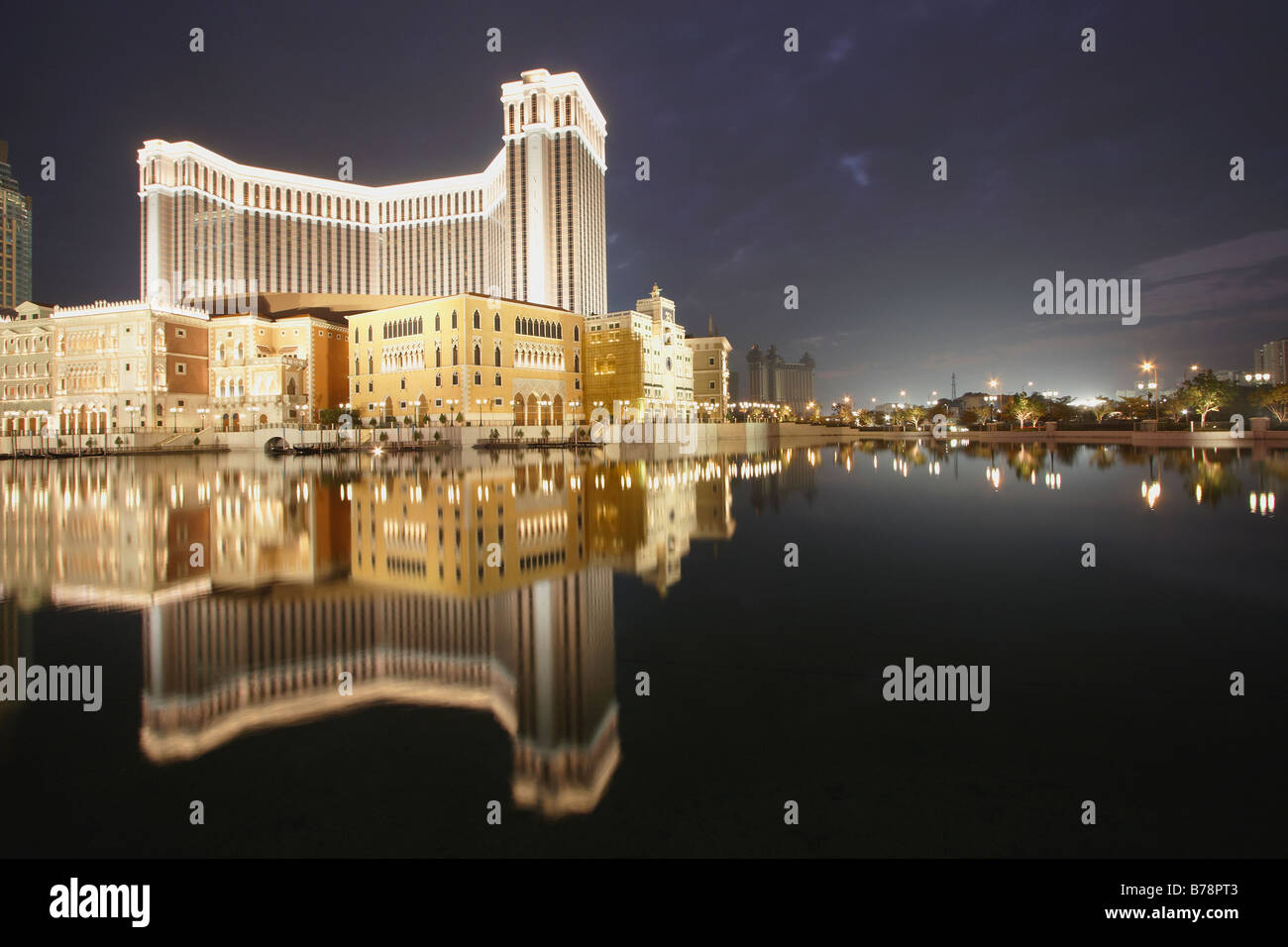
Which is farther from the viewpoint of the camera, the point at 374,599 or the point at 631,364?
the point at 631,364

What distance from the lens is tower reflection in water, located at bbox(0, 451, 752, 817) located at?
180 inches

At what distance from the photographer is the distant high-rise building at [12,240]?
118625mm

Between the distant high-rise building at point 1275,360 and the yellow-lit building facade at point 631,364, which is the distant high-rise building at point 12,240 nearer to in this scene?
the yellow-lit building facade at point 631,364

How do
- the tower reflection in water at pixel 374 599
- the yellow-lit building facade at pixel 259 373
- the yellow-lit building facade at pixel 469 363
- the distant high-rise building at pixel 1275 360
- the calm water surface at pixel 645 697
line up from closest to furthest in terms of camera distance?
the calm water surface at pixel 645 697, the tower reflection in water at pixel 374 599, the yellow-lit building facade at pixel 469 363, the yellow-lit building facade at pixel 259 373, the distant high-rise building at pixel 1275 360

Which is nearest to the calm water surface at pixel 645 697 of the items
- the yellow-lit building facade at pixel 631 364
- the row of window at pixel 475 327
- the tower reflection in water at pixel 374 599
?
the tower reflection in water at pixel 374 599

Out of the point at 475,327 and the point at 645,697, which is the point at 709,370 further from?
the point at 645,697

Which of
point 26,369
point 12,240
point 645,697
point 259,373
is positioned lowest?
point 645,697

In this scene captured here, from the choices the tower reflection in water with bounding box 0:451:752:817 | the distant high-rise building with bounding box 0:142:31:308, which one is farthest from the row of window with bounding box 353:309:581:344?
the distant high-rise building with bounding box 0:142:31:308

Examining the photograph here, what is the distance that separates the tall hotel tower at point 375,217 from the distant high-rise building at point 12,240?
41522 millimetres

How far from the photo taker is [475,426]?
62500 mm

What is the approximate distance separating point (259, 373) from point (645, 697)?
8550 centimetres

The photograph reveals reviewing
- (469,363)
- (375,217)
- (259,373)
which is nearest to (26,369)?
(259,373)

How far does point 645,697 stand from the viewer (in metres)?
4.84
